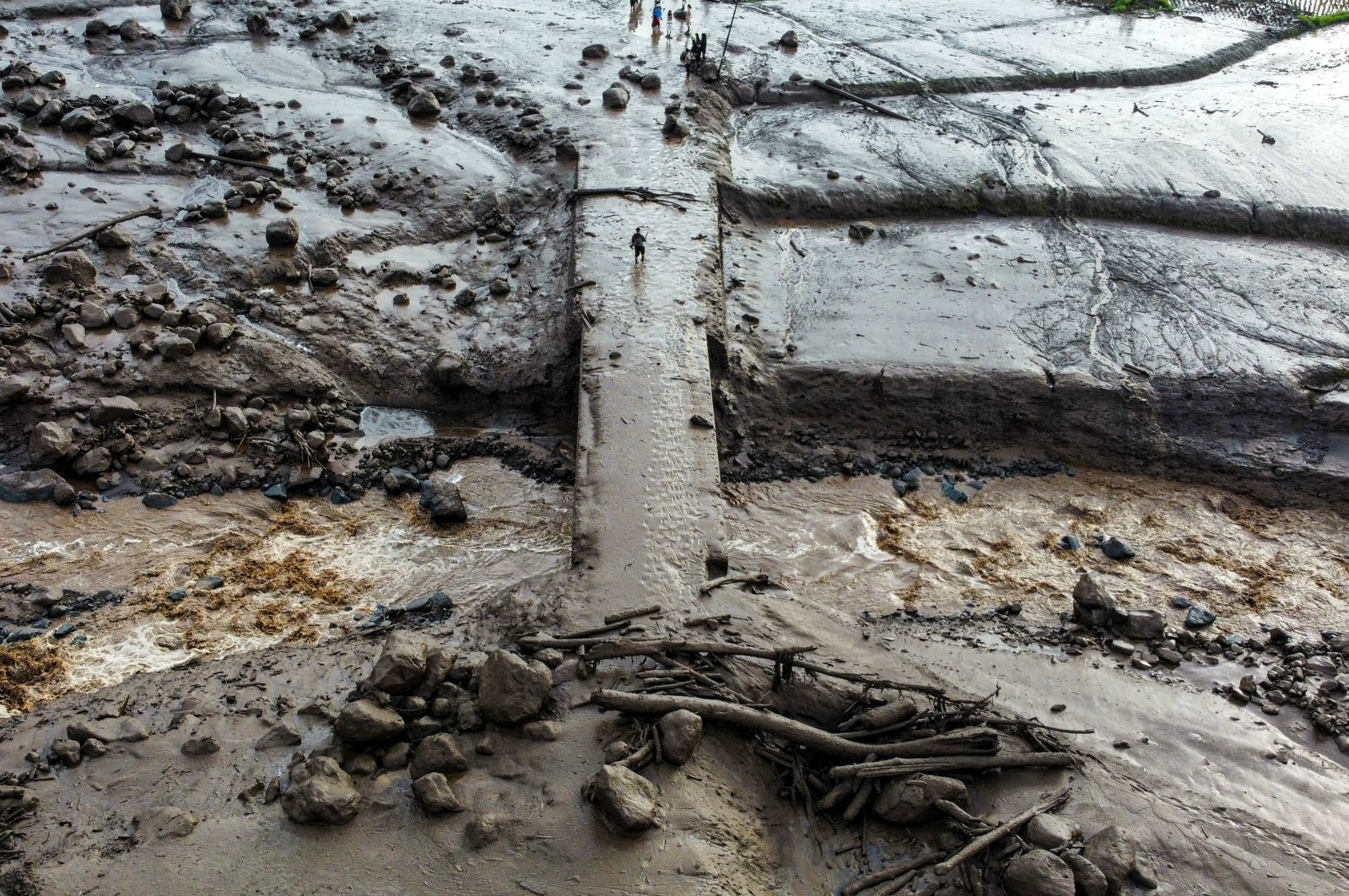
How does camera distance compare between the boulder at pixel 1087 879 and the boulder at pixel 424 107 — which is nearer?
the boulder at pixel 1087 879

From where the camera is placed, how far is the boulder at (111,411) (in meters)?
6.41

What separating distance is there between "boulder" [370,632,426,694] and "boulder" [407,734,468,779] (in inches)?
13.7

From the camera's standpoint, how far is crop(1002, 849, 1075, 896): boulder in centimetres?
369

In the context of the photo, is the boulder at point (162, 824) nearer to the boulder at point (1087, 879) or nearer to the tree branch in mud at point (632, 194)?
the boulder at point (1087, 879)

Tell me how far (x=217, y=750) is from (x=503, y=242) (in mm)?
5264

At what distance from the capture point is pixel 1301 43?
13.6 m

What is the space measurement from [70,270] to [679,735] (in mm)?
6081

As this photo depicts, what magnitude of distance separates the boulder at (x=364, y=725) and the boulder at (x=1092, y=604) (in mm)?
3966

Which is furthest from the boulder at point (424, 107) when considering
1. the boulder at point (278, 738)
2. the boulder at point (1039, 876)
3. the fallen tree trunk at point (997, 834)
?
the boulder at point (1039, 876)

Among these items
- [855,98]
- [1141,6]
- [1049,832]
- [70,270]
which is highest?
[1141,6]

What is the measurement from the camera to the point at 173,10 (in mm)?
11039

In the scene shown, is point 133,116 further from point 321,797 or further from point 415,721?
point 321,797

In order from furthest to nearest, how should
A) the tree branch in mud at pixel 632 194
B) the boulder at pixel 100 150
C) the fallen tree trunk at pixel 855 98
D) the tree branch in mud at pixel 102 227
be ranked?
1. the fallen tree trunk at pixel 855 98
2. the boulder at pixel 100 150
3. the tree branch in mud at pixel 632 194
4. the tree branch in mud at pixel 102 227

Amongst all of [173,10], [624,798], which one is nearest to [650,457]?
[624,798]
